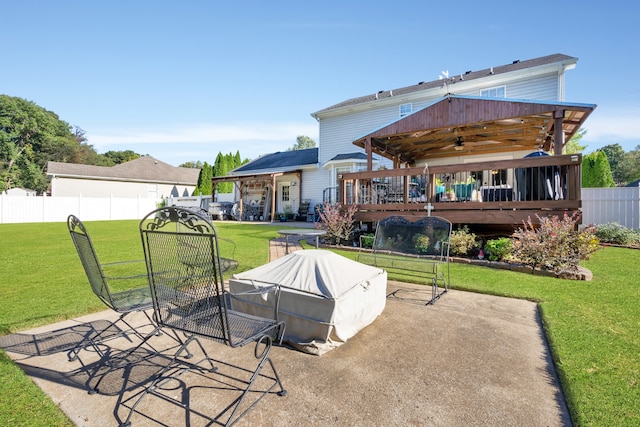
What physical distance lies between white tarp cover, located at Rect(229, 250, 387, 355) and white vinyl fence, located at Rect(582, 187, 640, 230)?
11.5 metres

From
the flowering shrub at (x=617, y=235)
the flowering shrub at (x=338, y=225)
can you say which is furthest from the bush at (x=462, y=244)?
the flowering shrub at (x=617, y=235)

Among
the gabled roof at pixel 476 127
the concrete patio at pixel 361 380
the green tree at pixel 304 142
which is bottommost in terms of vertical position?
the concrete patio at pixel 361 380

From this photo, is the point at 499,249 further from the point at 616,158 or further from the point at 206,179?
the point at 616,158

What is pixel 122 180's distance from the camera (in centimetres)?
2986

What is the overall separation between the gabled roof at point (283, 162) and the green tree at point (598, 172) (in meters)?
13.7

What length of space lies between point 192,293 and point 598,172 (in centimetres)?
1795

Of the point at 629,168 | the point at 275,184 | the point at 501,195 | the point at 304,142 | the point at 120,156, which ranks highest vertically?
the point at 304,142

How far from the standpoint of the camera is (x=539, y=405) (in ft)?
7.09

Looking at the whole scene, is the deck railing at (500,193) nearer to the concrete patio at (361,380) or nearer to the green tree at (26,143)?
the concrete patio at (361,380)

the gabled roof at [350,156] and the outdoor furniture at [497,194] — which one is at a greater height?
the gabled roof at [350,156]

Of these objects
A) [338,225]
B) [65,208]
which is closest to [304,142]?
[65,208]

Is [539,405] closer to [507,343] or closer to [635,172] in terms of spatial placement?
[507,343]

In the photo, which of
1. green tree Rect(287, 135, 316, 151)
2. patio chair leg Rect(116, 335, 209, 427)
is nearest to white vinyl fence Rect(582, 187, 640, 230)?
patio chair leg Rect(116, 335, 209, 427)

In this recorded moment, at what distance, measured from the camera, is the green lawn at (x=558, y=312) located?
210cm
